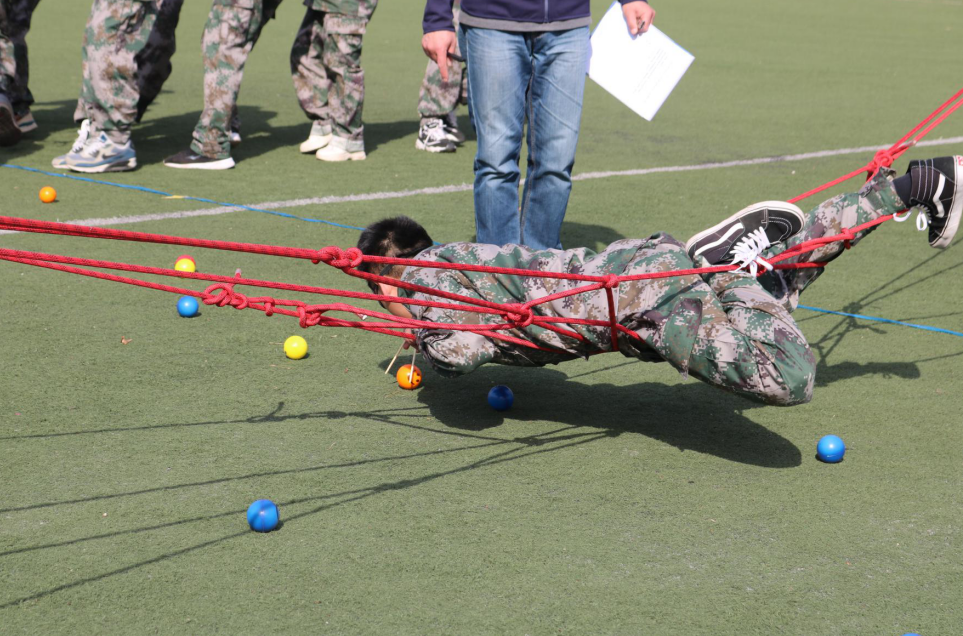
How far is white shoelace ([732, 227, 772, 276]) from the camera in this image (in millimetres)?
3408

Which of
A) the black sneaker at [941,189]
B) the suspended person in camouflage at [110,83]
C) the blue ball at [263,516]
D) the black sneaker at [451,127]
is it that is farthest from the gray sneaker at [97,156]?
the black sneaker at [941,189]

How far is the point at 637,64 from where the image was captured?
14.8ft

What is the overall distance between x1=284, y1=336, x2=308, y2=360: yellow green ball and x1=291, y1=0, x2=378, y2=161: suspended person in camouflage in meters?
3.58

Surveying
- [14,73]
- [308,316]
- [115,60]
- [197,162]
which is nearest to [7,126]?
[14,73]

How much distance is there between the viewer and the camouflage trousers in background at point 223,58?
6758mm

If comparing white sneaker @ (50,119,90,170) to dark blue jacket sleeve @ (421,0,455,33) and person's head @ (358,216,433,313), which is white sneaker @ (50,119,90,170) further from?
person's head @ (358,216,433,313)

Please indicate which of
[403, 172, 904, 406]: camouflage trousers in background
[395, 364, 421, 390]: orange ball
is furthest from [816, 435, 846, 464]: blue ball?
[395, 364, 421, 390]: orange ball

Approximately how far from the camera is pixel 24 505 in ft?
9.20

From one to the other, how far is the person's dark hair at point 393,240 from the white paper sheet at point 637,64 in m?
1.44

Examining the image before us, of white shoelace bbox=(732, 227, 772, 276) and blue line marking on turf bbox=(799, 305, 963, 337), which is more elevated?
white shoelace bbox=(732, 227, 772, 276)

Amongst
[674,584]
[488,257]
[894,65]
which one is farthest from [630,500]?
[894,65]

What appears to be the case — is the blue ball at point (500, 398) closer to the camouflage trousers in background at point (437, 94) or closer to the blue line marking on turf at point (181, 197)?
the blue line marking on turf at point (181, 197)

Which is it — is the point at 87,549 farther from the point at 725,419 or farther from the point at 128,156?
the point at 128,156

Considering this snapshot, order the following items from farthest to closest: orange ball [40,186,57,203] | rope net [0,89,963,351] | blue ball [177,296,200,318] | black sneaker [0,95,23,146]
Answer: black sneaker [0,95,23,146] < orange ball [40,186,57,203] < blue ball [177,296,200,318] < rope net [0,89,963,351]
